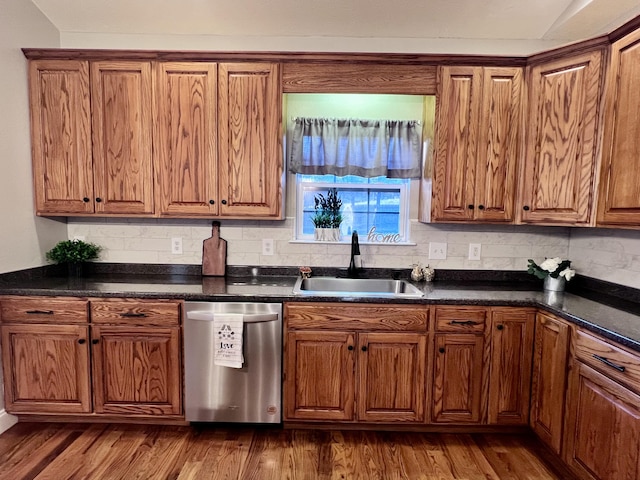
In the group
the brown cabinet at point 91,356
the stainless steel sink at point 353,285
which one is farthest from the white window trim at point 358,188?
the brown cabinet at point 91,356

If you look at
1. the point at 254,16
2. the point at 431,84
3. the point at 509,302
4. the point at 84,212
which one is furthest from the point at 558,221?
the point at 84,212

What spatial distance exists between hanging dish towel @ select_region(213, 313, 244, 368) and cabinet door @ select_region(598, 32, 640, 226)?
2155mm

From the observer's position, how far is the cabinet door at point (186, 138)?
248cm

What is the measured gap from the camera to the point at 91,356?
2326mm

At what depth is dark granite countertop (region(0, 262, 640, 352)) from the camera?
82.2 inches

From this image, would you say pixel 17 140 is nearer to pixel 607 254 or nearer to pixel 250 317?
pixel 250 317

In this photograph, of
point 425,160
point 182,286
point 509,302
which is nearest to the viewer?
point 509,302

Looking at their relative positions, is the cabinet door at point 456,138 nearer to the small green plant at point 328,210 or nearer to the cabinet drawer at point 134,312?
the small green plant at point 328,210

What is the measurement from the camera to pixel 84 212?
2.57 metres

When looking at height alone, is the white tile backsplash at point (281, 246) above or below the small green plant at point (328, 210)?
below

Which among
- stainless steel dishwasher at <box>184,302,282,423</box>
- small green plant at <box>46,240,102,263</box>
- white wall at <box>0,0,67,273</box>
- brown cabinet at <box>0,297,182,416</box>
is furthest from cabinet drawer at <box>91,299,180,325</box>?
white wall at <box>0,0,67,273</box>

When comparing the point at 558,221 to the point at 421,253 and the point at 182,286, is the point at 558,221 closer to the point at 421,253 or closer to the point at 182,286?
the point at 421,253

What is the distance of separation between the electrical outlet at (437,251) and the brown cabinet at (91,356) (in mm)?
1846

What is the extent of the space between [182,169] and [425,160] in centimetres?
172
